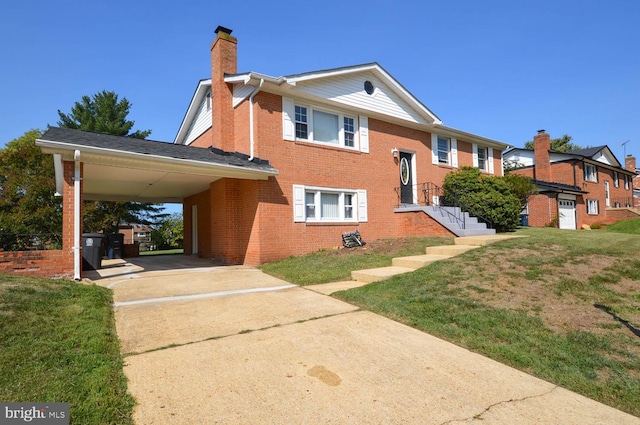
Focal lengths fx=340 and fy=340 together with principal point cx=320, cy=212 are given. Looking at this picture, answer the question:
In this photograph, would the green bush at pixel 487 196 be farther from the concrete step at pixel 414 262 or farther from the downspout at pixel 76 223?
the downspout at pixel 76 223

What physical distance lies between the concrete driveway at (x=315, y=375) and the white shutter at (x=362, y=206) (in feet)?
26.1

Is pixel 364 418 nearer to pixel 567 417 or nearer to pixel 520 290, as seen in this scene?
pixel 567 417

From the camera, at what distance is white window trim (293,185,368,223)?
1155cm

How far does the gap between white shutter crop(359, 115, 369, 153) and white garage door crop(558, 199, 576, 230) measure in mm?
17818

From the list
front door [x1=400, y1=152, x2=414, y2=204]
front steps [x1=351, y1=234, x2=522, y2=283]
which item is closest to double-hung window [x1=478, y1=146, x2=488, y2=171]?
front door [x1=400, y1=152, x2=414, y2=204]

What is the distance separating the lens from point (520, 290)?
5.82m

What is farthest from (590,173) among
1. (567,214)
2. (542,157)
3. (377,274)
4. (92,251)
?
(92,251)

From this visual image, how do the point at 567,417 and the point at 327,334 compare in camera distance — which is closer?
the point at 567,417

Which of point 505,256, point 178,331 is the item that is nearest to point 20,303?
point 178,331

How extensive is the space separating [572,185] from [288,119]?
85.4ft

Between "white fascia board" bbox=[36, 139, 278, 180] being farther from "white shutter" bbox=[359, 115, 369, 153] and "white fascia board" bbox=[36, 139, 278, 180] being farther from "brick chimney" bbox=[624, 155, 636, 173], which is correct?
"brick chimney" bbox=[624, 155, 636, 173]

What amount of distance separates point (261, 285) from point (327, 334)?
11.5ft

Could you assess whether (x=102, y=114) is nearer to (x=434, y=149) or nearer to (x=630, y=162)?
(x=434, y=149)

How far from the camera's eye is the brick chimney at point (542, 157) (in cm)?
2761
